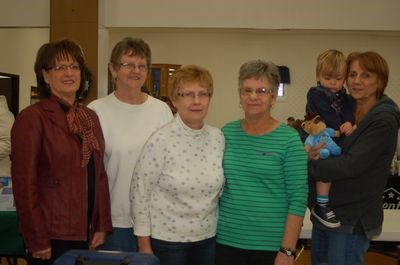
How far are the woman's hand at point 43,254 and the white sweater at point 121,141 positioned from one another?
0.37 meters

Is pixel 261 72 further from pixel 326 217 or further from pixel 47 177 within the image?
pixel 47 177

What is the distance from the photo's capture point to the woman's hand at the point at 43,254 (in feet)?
6.11

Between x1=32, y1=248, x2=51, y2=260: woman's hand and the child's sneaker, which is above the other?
the child's sneaker

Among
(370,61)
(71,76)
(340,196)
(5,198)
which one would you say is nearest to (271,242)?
(340,196)

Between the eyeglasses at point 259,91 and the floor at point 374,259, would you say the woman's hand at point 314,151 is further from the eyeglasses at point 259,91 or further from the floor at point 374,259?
the floor at point 374,259

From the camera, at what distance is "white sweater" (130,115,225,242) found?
1.90 metres

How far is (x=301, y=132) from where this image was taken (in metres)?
2.49

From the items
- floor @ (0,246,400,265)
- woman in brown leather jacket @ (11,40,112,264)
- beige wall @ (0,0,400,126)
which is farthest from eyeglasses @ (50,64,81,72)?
floor @ (0,246,400,265)

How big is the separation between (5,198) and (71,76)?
4.57 ft

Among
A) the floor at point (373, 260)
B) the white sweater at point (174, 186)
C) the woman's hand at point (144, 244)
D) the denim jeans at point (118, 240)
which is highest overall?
the white sweater at point (174, 186)

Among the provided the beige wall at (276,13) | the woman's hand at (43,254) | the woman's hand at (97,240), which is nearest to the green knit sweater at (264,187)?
the woman's hand at (97,240)

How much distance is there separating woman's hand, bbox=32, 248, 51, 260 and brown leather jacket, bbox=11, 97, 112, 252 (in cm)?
2

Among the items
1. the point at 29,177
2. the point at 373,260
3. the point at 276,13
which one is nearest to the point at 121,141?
the point at 29,177

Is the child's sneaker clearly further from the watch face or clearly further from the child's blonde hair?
the child's blonde hair
